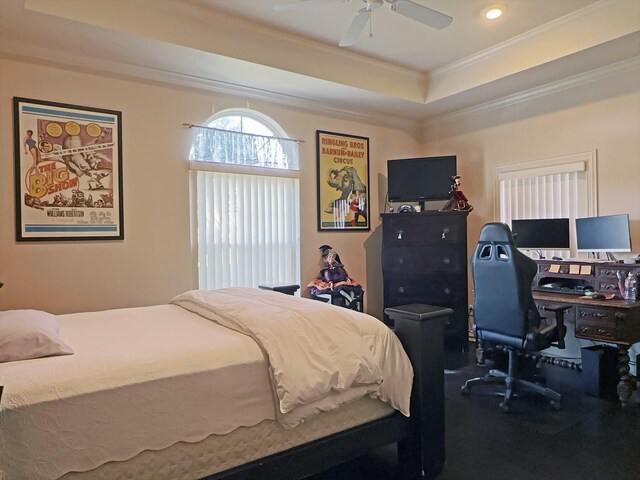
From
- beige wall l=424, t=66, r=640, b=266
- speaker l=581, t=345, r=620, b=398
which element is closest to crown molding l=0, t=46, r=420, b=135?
beige wall l=424, t=66, r=640, b=266

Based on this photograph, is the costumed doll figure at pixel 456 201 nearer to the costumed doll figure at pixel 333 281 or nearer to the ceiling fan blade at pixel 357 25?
the costumed doll figure at pixel 333 281

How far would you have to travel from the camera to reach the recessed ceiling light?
3179mm

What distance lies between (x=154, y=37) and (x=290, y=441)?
9.18 ft

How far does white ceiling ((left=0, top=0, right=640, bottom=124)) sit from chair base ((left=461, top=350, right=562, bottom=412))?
2527 mm

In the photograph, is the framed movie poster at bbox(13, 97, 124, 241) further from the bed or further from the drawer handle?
the drawer handle

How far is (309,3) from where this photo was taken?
2.57 meters

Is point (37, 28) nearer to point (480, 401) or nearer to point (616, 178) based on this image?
point (480, 401)

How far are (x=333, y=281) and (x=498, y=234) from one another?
190 centimetres

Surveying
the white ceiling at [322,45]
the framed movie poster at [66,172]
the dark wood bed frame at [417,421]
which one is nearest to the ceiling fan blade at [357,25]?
the white ceiling at [322,45]

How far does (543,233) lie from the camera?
13.0ft

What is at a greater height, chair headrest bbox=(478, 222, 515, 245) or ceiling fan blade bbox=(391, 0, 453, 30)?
ceiling fan blade bbox=(391, 0, 453, 30)

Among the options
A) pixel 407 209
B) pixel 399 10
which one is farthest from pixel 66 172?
pixel 407 209

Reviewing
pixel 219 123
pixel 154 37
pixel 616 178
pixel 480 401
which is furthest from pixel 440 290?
pixel 154 37

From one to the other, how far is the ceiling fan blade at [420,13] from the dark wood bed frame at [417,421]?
1.76 m
